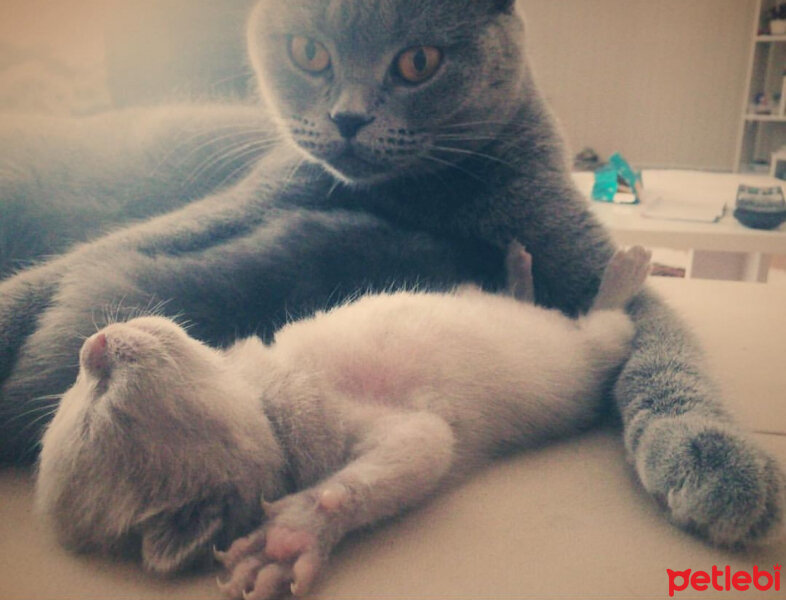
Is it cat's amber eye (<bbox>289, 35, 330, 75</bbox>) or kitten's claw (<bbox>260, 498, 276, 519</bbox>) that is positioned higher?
cat's amber eye (<bbox>289, 35, 330, 75</bbox>)

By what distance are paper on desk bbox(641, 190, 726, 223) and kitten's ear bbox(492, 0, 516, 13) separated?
0.37 meters

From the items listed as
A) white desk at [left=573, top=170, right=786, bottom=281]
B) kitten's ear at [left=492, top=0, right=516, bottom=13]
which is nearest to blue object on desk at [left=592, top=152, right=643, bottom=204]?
white desk at [left=573, top=170, right=786, bottom=281]

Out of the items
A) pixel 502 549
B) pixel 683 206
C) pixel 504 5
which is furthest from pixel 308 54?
pixel 683 206

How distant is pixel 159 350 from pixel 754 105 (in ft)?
2.00

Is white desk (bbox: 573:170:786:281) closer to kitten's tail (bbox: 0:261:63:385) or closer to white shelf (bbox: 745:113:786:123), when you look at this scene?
white shelf (bbox: 745:113:786:123)

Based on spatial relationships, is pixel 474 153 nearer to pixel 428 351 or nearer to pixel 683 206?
pixel 428 351

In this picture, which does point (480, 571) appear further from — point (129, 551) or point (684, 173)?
point (684, 173)

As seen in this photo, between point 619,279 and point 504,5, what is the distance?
0.91 ft

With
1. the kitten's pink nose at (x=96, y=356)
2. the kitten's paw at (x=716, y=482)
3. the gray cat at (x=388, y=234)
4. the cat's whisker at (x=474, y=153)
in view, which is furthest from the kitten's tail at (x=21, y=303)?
the kitten's paw at (x=716, y=482)

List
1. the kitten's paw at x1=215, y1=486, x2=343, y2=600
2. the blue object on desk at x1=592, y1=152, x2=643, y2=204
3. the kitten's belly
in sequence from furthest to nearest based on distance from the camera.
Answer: the blue object on desk at x1=592, y1=152, x2=643, y2=204
the kitten's belly
the kitten's paw at x1=215, y1=486, x2=343, y2=600

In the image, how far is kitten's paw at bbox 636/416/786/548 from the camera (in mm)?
429

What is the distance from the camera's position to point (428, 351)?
0.52 meters

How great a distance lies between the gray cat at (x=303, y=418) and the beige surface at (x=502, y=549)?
16mm

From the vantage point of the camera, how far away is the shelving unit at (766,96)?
A: 64 cm
